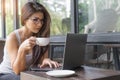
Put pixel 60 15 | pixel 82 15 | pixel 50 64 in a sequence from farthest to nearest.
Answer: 1. pixel 60 15
2. pixel 82 15
3. pixel 50 64

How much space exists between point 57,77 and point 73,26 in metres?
1.28

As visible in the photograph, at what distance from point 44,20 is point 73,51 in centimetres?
51

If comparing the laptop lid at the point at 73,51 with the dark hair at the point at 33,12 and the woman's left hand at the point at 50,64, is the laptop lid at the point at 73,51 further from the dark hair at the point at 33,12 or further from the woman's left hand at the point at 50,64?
the dark hair at the point at 33,12

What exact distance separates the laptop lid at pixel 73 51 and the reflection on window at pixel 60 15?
98 cm

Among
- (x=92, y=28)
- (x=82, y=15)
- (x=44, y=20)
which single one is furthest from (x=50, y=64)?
(x=82, y=15)

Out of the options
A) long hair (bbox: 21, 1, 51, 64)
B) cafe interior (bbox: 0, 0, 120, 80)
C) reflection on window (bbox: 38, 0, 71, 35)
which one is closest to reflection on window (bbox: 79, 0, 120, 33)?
cafe interior (bbox: 0, 0, 120, 80)

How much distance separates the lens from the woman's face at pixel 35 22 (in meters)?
1.87

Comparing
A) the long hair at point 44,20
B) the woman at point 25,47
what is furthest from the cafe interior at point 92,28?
the long hair at point 44,20

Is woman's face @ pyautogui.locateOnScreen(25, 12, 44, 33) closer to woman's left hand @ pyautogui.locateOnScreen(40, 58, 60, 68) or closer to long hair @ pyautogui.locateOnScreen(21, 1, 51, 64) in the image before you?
long hair @ pyautogui.locateOnScreen(21, 1, 51, 64)

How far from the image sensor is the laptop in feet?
4.97

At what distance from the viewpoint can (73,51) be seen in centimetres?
158

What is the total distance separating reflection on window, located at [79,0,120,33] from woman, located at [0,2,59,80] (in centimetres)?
55

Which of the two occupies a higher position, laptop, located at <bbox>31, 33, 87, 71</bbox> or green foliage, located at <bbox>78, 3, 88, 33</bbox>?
green foliage, located at <bbox>78, 3, 88, 33</bbox>

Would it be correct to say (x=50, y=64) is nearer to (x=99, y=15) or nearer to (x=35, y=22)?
(x=35, y=22)
